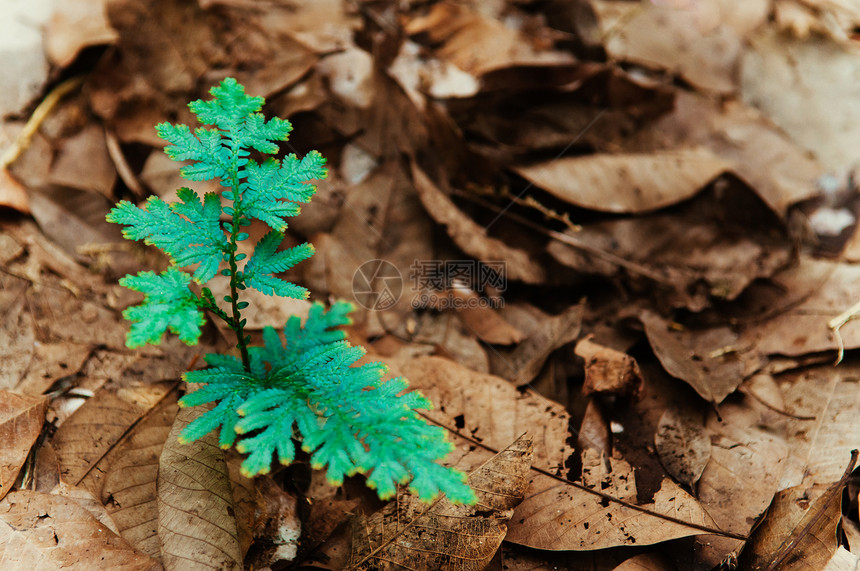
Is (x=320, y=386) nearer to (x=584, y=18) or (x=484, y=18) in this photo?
(x=484, y=18)

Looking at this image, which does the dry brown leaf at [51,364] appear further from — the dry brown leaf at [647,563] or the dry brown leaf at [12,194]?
the dry brown leaf at [647,563]

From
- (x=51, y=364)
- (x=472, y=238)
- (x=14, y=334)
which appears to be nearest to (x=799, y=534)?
(x=472, y=238)

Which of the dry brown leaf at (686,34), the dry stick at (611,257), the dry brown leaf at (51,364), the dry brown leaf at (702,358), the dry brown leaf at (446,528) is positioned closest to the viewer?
the dry brown leaf at (446,528)

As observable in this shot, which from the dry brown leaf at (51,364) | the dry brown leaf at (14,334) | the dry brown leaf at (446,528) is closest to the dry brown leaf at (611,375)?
the dry brown leaf at (446,528)

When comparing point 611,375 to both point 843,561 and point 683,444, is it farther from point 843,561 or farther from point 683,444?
point 843,561

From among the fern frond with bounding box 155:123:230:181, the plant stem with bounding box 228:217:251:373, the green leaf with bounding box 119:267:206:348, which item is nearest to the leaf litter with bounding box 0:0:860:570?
the plant stem with bounding box 228:217:251:373

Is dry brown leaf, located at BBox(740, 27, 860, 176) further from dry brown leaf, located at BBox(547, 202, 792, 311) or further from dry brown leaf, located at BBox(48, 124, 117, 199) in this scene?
dry brown leaf, located at BBox(48, 124, 117, 199)

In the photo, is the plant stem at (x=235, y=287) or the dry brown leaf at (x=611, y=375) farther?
the dry brown leaf at (x=611, y=375)
